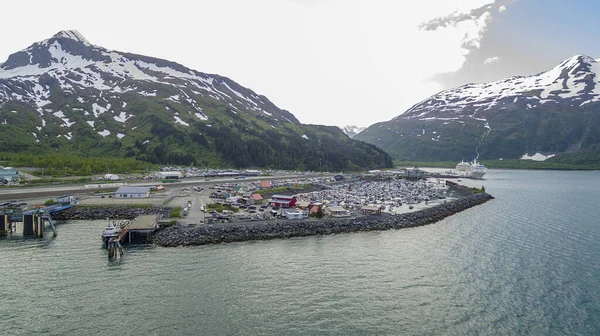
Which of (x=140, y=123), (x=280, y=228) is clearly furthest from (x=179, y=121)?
(x=280, y=228)

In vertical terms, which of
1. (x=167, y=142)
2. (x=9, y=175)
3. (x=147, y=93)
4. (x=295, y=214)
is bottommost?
(x=295, y=214)

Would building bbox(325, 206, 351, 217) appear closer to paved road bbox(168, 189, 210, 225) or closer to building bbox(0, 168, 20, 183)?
paved road bbox(168, 189, 210, 225)

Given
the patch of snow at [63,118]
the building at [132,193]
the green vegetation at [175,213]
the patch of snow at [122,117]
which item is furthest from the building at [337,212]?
the patch of snow at [63,118]

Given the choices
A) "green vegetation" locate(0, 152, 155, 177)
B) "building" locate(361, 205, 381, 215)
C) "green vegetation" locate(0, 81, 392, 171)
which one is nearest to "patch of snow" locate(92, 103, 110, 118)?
"green vegetation" locate(0, 81, 392, 171)

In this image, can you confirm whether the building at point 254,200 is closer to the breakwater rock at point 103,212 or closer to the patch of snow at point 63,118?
the breakwater rock at point 103,212

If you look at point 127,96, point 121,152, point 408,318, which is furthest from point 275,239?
point 127,96

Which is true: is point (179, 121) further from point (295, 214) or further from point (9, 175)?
point (295, 214)
